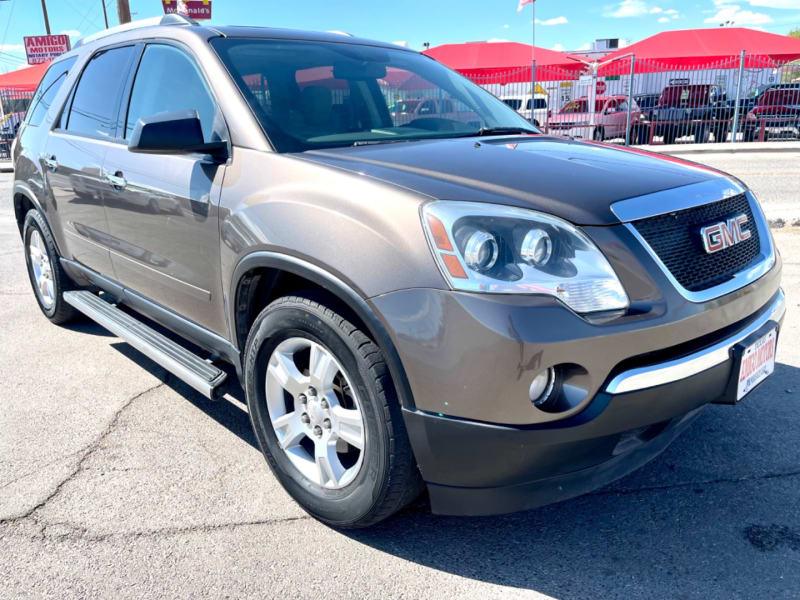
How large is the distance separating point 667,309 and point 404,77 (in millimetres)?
2145

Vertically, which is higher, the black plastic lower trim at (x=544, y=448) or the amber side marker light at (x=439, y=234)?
the amber side marker light at (x=439, y=234)

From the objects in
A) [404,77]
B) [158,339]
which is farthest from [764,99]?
[158,339]

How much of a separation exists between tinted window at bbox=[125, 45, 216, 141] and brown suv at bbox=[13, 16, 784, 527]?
0.05 feet

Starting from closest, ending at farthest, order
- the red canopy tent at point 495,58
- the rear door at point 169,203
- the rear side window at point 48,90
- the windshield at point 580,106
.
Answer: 1. the rear door at point 169,203
2. the rear side window at point 48,90
3. the windshield at point 580,106
4. the red canopy tent at point 495,58

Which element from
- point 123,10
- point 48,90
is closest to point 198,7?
point 123,10

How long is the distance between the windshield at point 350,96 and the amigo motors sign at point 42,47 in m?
38.6

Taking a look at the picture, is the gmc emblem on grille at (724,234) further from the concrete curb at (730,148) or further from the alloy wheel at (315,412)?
the concrete curb at (730,148)

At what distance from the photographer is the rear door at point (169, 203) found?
2.79 metres

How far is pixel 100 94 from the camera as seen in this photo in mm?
3906

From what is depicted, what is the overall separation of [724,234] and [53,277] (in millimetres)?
4343

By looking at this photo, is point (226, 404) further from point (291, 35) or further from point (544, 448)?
point (544, 448)

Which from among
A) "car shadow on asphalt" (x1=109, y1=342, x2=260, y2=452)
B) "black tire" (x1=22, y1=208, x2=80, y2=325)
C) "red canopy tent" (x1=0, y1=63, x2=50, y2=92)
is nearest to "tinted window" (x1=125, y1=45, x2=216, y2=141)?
"car shadow on asphalt" (x1=109, y1=342, x2=260, y2=452)

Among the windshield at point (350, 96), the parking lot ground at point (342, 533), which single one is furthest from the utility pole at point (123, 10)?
the parking lot ground at point (342, 533)

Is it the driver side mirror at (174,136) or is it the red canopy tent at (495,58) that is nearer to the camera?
the driver side mirror at (174,136)
